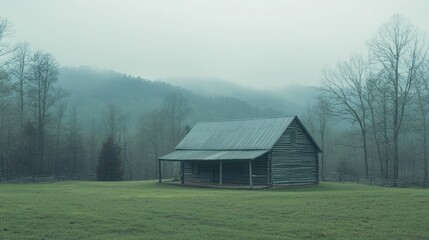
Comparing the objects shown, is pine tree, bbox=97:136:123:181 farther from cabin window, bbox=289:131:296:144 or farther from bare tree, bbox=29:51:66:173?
cabin window, bbox=289:131:296:144

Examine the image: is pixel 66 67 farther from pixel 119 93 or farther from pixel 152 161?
pixel 152 161

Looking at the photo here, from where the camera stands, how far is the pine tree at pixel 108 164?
58.2 meters

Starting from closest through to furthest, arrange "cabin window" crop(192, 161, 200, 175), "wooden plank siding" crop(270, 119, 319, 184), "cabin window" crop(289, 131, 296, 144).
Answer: "wooden plank siding" crop(270, 119, 319, 184) < "cabin window" crop(289, 131, 296, 144) < "cabin window" crop(192, 161, 200, 175)

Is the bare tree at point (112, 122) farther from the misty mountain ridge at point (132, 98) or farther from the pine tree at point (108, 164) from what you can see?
the misty mountain ridge at point (132, 98)

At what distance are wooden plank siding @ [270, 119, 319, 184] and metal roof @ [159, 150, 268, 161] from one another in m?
2.18

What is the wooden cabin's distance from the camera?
4081 centimetres

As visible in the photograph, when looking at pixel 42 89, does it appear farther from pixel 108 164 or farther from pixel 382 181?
pixel 382 181

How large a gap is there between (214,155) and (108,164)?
67.4ft

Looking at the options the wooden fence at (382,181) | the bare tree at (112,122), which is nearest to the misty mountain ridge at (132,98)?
the bare tree at (112,122)

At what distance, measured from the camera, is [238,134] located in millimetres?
45844

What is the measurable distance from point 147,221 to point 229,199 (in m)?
8.43

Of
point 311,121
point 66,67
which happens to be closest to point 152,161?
point 311,121

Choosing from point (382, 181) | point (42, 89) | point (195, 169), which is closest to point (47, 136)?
point (42, 89)

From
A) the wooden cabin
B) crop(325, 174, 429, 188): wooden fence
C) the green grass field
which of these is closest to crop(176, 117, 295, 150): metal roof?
the wooden cabin
